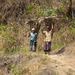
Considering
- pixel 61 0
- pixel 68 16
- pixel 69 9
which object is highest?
Answer: pixel 61 0

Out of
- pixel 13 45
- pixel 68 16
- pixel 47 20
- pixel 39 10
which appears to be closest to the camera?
pixel 47 20

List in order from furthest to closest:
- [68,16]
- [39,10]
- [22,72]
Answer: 1. [39,10]
2. [68,16]
3. [22,72]

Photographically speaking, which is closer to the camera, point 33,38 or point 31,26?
point 33,38

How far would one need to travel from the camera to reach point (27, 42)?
9195mm

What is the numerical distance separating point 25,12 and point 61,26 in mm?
4413

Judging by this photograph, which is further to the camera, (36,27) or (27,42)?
(27,42)

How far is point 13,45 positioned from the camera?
9.40 m

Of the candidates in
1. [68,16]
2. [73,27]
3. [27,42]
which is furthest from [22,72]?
[68,16]

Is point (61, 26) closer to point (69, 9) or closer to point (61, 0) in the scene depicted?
point (69, 9)

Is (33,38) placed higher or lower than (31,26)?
lower

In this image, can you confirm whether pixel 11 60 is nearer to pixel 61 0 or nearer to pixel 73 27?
pixel 73 27

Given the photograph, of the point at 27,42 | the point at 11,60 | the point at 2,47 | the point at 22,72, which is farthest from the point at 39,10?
the point at 22,72

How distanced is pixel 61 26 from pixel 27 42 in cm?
326

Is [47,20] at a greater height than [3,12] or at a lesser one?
lesser
